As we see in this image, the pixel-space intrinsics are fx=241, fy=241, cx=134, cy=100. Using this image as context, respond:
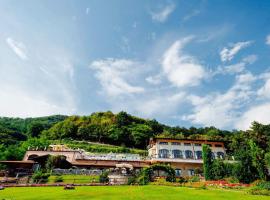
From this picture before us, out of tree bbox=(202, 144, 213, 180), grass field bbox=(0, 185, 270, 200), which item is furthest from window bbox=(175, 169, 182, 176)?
grass field bbox=(0, 185, 270, 200)

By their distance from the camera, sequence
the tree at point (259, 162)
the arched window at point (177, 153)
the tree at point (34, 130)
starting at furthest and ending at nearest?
the tree at point (34, 130), the arched window at point (177, 153), the tree at point (259, 162)

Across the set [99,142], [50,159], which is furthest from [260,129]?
[99,142]

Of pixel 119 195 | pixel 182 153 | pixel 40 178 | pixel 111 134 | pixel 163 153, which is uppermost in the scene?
pixel 111 134

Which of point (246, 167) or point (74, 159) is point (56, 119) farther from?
point (246, 167)

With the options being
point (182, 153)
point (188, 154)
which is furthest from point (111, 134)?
point (188, 154)

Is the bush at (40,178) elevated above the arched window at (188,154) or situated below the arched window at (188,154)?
below

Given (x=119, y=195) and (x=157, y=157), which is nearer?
(x=119, y=195)

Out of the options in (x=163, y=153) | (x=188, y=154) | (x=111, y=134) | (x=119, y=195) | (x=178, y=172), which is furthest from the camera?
(x=111, y=134)

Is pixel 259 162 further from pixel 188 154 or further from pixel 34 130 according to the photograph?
pixel 34 130

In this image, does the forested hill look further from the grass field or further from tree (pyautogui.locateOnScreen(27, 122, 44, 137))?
the grass field

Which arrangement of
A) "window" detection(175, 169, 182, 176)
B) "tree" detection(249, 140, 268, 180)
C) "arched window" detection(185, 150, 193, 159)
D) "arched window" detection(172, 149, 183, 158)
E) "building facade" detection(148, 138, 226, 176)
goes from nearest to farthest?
"tree" detection(249, 140, 268, 180) → "window" detection(175, 169, 182, 176) → "building facade" detection(148, 138, 226, 176) → "arched window" detection(172, 149, 183, 158) → "arched window" detection(185, 150, 193, 159)

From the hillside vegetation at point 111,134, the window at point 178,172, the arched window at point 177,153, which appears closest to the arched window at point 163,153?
the arched window at point 177,153

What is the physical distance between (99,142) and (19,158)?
33022 millimetres

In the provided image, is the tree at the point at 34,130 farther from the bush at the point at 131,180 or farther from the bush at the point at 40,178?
the bush at the point at 131,180
